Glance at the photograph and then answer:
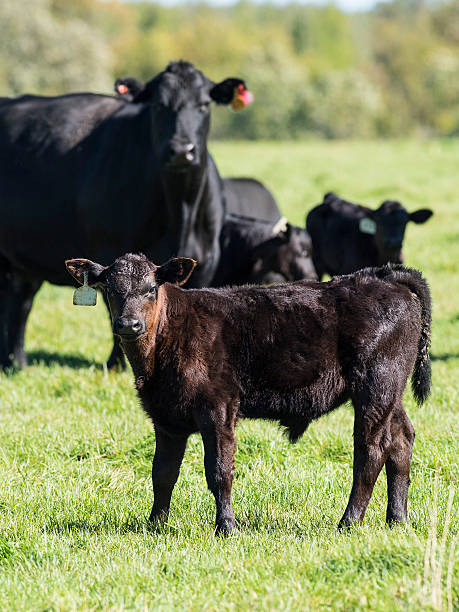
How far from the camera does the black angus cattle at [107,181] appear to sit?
850 cm

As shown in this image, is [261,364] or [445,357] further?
[445,357]

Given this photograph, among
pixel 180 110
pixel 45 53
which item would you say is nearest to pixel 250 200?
pixel 180 110

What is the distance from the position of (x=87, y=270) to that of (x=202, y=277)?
12.7ft

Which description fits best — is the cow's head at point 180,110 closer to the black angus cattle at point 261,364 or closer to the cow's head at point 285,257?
the cow's head at point 285,257

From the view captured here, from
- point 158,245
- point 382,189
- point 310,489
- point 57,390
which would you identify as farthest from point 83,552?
point 382,189

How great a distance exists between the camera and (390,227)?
35.6 ft

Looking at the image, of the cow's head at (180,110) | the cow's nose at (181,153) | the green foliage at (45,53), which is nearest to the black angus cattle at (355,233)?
the cow's head at (180,110)

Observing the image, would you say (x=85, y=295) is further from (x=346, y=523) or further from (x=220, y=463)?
(x=346, y=523)

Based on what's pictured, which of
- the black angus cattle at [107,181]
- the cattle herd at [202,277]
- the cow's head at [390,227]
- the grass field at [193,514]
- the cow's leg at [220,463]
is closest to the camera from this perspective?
the grass field at [193,514]

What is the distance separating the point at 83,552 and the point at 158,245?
14.9ft

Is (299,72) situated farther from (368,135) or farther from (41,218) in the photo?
(41,218)

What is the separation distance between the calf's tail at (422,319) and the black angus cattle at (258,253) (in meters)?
5.53

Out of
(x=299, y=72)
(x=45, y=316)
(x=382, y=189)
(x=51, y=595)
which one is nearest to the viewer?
(x=51, y=595)

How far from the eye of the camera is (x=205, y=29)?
101m
